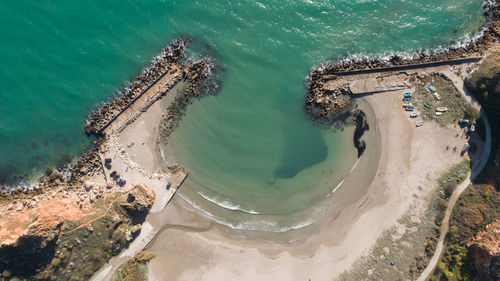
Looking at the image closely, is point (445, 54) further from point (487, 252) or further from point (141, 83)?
point (141, 83)

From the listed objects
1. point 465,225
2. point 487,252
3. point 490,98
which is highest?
point 490,98

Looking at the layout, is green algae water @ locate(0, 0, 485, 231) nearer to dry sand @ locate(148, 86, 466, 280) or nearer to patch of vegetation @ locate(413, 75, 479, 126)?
dry sand @ locate(148, 86, 466, 280)

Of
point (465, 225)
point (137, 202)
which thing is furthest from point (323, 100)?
point (137, 202)

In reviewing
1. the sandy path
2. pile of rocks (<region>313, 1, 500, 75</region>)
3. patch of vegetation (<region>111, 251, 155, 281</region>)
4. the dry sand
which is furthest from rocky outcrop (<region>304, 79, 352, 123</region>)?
patch of vegetation (<region>111, 251, 155, 281</region>)

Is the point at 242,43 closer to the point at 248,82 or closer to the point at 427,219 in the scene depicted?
the point at 248,82

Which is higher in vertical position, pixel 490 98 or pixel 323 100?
pixel 490 98

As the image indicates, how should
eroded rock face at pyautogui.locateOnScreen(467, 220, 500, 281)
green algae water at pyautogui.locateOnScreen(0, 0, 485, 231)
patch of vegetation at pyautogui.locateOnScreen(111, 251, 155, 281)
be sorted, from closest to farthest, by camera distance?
eroded rock face at pyautogui.locateOnScreen(467, 220, 500, 281) < patch of vegetation at pyautogui.locateOnScreen(111, 251, 155, 281) < green algae water at pyautogui.locateOnScreen(0, 0, 485, 231)
